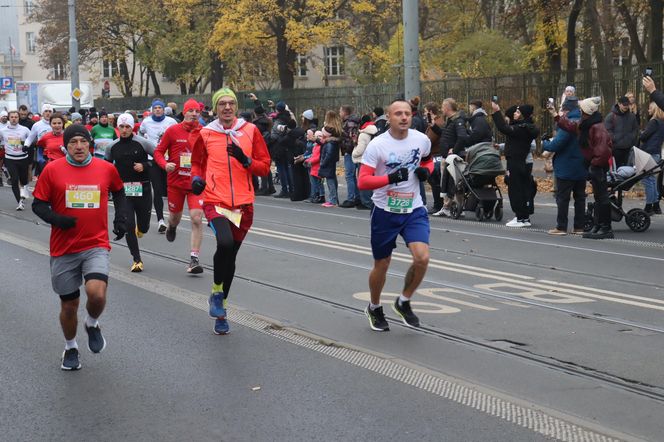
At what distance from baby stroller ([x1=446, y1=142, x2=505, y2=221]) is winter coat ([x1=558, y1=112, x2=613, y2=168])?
6.88ft

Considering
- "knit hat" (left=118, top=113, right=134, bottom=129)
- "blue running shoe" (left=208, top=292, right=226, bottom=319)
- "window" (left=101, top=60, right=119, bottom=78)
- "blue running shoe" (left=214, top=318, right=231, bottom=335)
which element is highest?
"window" (left=101, top=60, right=119, bottom=78)

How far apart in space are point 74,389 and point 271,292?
386cm

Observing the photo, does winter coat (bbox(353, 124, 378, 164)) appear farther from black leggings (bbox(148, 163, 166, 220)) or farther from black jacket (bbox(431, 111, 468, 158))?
black leggings (bbox(148, 163, 166, 220))

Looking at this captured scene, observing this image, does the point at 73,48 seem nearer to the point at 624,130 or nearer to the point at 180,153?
the point at 624,130

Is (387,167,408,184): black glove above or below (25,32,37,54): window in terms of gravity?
below

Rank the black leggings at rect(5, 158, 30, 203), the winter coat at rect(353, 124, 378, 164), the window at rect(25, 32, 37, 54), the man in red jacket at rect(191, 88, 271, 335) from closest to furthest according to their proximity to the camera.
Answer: the man in red jacket at rect(191, 88, 271, 335) < the winter coat at rect(353, 124, 378, 164) < the black leggings at rect(5, 158, 30, 203) < the window at rect(25, 32, 37, 54)

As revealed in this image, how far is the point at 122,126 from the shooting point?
1273cm

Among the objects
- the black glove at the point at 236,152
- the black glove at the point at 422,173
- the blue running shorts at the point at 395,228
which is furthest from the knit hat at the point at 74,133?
the black glove at the point at 422,173

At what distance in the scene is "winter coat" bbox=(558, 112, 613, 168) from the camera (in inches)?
577

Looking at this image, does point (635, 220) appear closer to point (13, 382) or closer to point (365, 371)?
point (365, 371)

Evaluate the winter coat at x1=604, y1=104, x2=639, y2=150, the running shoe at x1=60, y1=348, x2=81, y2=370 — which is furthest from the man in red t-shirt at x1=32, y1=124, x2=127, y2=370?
the winter coat at x1=604, y1=104, x2=639, y2=150

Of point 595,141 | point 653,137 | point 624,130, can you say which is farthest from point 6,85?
point 595,141

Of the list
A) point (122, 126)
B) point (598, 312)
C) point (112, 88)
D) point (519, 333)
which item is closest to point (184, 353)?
point (519, 333)

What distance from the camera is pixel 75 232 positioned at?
7441mm
